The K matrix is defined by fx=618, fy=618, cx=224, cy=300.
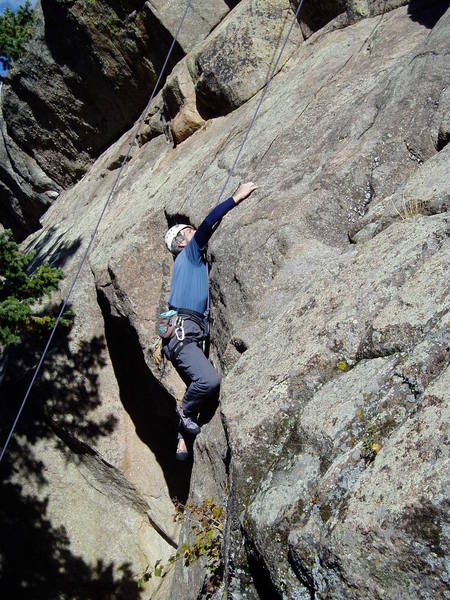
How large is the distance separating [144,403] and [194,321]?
9.67 feet

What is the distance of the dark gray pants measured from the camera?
6422 mm

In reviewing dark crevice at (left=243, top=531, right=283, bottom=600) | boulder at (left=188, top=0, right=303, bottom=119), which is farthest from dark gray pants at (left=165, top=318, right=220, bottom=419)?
boulder at (left=188, top=0, right=303, bottom=119)

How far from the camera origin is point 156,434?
9.20m

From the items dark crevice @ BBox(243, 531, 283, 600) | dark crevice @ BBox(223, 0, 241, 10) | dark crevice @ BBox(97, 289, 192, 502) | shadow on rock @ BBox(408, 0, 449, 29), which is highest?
dark crevice @ BBox(223, 0, 241, 10)

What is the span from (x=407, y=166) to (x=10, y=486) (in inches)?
265

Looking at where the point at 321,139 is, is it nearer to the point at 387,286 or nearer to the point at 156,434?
the point at 387,286

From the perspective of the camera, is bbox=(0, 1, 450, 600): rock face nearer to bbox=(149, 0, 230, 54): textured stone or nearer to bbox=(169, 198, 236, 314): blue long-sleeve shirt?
bbox=(169, 198, 236, 314): blue long-sleeve shirt

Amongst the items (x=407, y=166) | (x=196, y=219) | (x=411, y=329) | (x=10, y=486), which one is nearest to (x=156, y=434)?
(x=10, y=486)

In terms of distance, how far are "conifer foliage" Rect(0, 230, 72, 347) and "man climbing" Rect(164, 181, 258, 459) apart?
2.38 metres

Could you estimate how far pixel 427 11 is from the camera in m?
8.12

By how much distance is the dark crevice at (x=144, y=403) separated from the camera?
8.96m

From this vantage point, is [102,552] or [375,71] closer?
[375,71]

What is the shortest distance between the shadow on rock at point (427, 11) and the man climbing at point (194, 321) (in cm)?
327

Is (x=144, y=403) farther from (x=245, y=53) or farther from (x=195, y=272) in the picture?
(x=245, y=53)
